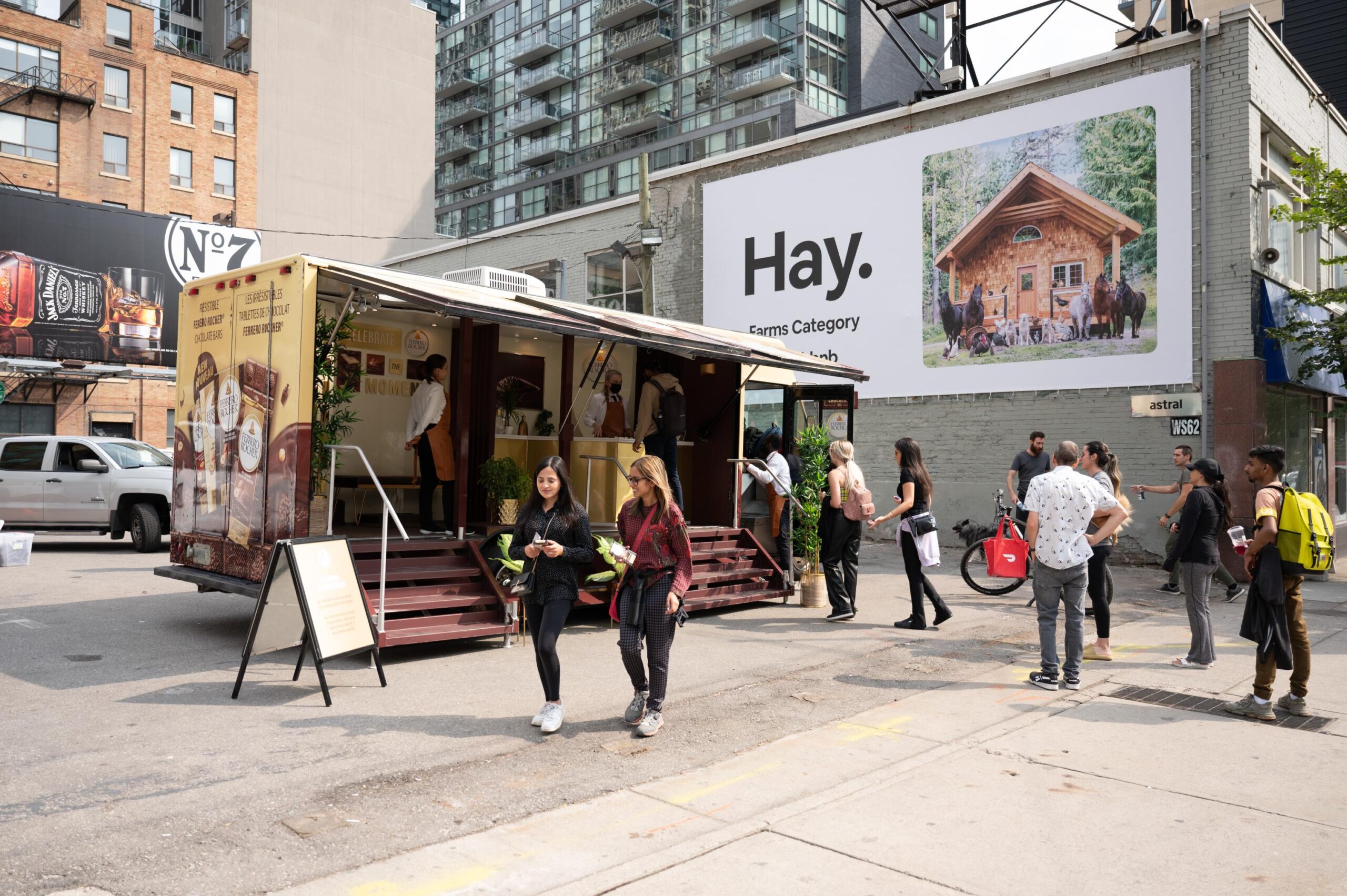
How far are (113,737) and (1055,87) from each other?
16354 mm

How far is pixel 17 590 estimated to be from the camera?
11.4 m

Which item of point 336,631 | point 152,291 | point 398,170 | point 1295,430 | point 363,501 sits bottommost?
point 336,631

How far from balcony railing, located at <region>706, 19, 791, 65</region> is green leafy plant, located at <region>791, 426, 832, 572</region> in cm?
4755

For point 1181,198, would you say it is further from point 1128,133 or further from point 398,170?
point 398,170

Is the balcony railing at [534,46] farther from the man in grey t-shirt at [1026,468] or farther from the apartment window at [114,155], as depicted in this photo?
the man in grey t-shirt at [1026,468]

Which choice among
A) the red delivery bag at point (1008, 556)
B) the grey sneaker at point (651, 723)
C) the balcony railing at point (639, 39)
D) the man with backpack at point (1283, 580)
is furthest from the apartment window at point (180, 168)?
the man with backpack at point (1283, 580)

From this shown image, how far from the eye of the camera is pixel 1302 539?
6.50 m

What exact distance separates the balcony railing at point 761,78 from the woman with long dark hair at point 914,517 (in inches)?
1838

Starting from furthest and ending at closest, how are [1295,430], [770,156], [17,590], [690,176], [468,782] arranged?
[690,176] < [770,156] < [1295,430] < [17,590] < [468,782]

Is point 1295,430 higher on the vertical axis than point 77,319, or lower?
lower

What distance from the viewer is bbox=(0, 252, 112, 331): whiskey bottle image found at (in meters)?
26.4

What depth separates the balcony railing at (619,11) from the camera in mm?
59438

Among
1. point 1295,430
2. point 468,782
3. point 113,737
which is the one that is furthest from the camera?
point 1295,430

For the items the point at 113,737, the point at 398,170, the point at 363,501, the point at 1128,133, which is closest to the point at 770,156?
the point at 1128,133
